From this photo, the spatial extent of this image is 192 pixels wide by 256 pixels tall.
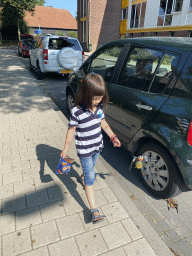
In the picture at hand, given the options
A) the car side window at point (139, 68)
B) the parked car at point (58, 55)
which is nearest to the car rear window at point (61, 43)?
the parked car at point (58, 55)

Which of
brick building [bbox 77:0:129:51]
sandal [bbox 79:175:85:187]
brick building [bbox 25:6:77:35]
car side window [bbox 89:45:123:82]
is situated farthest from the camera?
brick building [bbox 25:6:77:35]

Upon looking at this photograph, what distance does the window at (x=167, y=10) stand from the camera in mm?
19103

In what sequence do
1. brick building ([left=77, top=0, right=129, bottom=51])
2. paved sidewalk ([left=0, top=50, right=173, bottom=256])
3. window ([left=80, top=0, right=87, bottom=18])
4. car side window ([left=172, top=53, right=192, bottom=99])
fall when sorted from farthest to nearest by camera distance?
1. window ([left=80, top=0, right=87, bottom=18])
2. brick building ([left=77, top=0, right=129, bottom=51])
3. car side window ([left=172, top=53, right=192, bottom=99])
4. paved sidewalk ([left=0, top=50, right=173, bottom=256])

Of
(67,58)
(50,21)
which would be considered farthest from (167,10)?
(50,21)

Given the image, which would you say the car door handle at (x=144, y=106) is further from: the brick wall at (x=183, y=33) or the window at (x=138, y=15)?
the window at (x=138, y=15)

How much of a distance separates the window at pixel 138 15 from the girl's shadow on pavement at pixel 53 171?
24137 millimetres

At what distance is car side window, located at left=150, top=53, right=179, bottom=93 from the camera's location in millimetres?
2494

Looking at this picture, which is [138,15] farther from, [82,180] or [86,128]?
[86,128]

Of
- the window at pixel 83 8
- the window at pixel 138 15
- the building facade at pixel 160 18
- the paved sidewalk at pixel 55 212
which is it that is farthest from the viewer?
the window at pixel 83 8

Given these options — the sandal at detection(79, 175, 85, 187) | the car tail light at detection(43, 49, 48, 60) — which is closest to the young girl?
the sandal at detection(79, 175, 85, 187)

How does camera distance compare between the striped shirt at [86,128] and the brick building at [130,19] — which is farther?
the brick building at [130,19]

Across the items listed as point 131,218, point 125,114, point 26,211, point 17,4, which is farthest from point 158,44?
point 17,4

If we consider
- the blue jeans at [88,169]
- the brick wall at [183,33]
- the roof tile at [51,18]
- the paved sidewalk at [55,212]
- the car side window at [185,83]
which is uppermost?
the roof tile at [51,18]

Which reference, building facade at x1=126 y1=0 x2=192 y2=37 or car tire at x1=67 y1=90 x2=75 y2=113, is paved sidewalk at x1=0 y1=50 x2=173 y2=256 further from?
building facade at x1=126 y1=0 x2=192 y2=37
